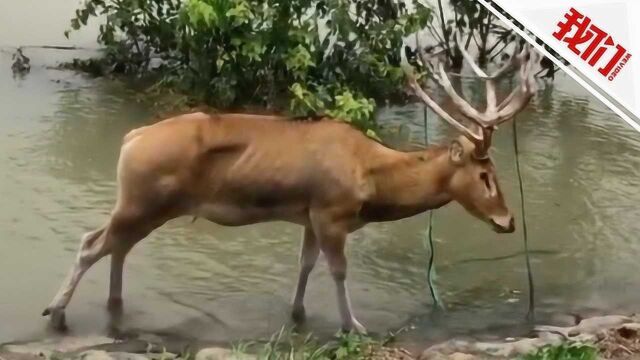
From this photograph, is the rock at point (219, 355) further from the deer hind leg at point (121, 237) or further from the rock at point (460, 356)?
the rock at point (460, 356)

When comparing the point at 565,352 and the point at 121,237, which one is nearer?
the point at 121,237

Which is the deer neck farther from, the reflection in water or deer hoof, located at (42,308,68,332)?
deer hoof, located at (42,308,68,332)

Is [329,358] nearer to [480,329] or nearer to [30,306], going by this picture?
[480,329]

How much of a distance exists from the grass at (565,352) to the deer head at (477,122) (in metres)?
0.26

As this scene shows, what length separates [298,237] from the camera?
145 cm

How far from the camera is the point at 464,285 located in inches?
60.0

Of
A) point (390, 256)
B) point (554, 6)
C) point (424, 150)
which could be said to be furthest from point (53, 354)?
point (554, 6)

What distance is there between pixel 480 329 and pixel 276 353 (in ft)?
1.16

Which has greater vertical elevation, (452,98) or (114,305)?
(452,98)

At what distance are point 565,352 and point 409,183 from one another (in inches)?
15.5

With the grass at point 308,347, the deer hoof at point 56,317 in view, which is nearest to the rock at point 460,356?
the grass at point 308,347

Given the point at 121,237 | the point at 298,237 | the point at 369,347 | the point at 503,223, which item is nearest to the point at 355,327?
the point at 369,347

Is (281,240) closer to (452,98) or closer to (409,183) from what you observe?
(409,183)

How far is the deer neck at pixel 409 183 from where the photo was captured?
1461 mm
